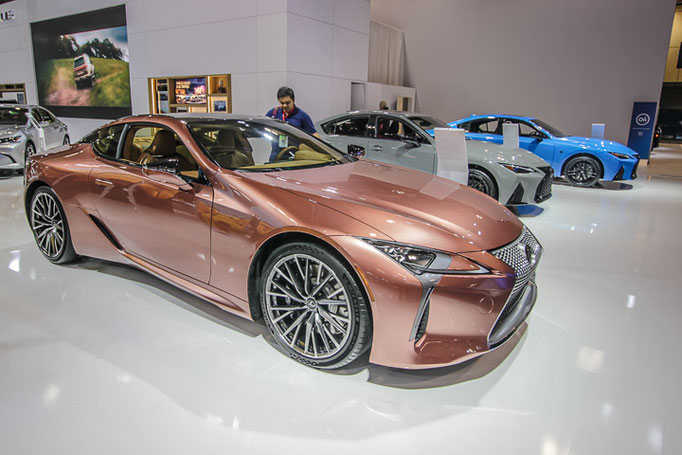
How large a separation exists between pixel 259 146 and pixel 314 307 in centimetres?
118

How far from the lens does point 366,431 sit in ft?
5.87

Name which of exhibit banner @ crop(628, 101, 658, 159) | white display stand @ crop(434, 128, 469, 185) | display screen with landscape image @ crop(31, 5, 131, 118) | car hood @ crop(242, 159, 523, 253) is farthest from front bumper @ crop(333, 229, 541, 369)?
exhibit banner @ crop(628, 101, 658, 159)

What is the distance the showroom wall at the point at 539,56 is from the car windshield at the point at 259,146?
1112 cm

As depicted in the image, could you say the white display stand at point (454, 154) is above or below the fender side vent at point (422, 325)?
above

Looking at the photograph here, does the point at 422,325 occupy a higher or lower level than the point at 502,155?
lower

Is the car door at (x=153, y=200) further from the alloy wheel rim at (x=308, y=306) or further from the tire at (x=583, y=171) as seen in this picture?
the tire at (x=583, y=171)

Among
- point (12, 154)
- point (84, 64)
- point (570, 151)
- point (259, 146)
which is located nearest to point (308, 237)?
point (259, 146)

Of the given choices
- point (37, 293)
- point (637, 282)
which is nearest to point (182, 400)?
point (37, 293)

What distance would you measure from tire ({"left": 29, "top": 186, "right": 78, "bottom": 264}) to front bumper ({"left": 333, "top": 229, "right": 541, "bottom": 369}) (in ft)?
8.08

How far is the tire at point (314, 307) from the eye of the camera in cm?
196

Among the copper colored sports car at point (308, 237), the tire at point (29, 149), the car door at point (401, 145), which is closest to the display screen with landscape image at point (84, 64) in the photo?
the tire at point (29, 149)

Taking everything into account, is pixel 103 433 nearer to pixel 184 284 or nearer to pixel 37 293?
pixel 184 284

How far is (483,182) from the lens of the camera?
18.0ft

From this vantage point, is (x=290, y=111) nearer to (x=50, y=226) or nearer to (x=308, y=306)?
(x=50, y=226)
